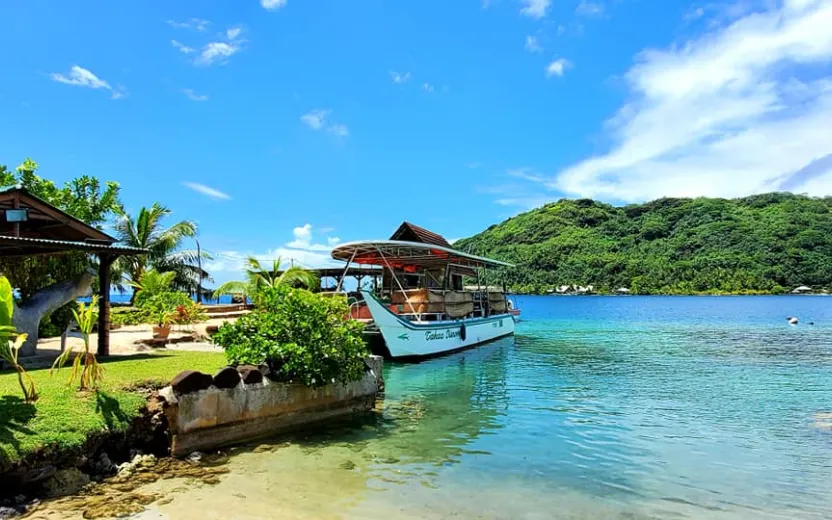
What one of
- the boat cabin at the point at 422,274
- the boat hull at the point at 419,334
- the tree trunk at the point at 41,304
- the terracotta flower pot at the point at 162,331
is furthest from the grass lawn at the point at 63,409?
the boat cabin at the point at 422,274

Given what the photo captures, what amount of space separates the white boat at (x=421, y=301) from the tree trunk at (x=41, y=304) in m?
7.17

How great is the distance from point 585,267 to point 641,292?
51.4 ft

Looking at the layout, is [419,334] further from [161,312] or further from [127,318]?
[127,318]

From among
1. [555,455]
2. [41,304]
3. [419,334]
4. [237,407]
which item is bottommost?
[555,455]

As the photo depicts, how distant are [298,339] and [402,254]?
36.0ft


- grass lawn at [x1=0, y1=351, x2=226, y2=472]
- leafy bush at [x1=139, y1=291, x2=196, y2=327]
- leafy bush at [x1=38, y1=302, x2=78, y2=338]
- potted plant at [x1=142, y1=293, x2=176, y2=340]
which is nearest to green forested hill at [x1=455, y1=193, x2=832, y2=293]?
leafy bush at [x1=139, y1=291, x2=196, y2=327]

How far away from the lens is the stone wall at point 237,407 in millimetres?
6516

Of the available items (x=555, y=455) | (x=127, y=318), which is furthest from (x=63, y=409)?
(x=127, y=318)

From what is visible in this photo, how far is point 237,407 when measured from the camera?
280 inches

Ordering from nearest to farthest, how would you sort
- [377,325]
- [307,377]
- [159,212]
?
[307,377]
[377,325]
[159,212]

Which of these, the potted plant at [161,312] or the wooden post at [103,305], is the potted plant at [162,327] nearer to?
the potted plant at [161,312]

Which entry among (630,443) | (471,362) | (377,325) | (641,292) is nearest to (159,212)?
(377,325)

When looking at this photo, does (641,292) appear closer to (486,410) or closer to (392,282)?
(392,282)

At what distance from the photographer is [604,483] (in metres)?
6.39
